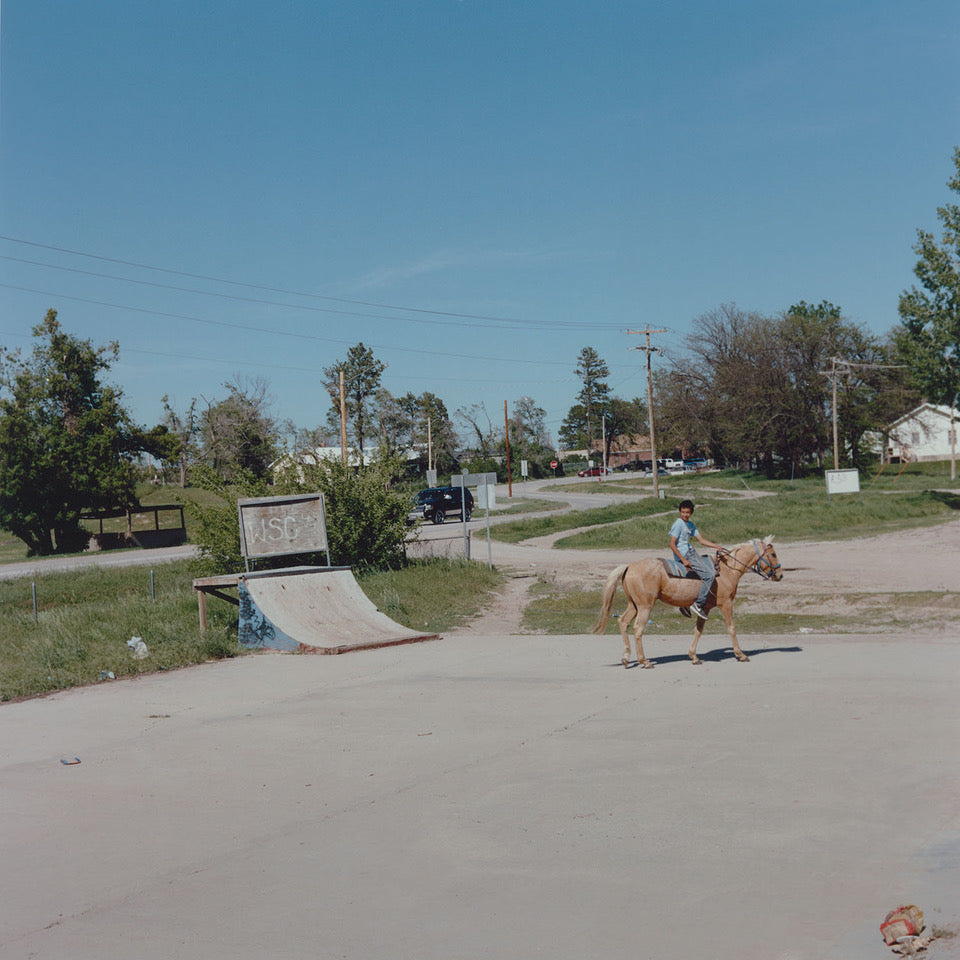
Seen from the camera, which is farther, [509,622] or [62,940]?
[509,622]

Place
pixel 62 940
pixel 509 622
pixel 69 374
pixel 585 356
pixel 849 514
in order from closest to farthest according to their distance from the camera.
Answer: pixel 62 940
pixel 509 622
pixel 849 514
pixel 69 374
pixel 585 356

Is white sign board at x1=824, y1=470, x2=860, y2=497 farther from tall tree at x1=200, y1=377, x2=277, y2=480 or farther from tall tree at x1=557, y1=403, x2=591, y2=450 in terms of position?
tall tree at x1=557, y1=403, x2=591, y2=450

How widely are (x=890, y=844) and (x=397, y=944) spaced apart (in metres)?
3.30

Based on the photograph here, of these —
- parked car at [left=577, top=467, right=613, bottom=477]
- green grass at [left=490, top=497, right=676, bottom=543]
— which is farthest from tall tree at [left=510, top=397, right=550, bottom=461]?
green grass at [left=490, top=497, right=676, bottom=543]

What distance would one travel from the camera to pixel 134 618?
20.7m

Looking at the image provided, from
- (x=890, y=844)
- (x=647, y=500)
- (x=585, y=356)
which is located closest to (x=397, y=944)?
(x=890, y=844)

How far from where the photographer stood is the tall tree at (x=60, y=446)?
52625mm

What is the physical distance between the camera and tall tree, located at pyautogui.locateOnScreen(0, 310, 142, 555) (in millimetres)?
52625

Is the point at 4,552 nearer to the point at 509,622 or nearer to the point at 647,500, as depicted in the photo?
Result: the point at 647,500

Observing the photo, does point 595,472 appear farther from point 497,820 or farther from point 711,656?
point 497,820

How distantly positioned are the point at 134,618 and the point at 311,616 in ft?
13.1

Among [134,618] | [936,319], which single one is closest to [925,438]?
[936,319]

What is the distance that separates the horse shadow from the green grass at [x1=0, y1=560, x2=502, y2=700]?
278 inches

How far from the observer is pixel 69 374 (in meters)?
57.2
